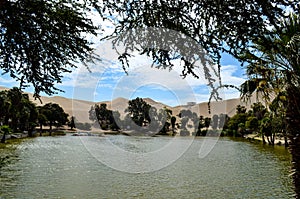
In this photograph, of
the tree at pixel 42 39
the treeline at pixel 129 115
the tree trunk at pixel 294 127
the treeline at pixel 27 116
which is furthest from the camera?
the treeline at pixel 27 116

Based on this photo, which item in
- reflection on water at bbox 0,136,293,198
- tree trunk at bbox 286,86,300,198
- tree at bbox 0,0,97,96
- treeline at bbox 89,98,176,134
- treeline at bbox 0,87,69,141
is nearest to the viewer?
tree at bbox 0,0,97,96

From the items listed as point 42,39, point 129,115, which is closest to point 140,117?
point 129,115

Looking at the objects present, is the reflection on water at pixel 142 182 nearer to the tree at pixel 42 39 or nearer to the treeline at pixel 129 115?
the treeline at pixel 129 115

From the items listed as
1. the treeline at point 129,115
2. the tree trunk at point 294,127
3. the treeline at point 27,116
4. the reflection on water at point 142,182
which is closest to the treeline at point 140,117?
the treeline at point 129,115

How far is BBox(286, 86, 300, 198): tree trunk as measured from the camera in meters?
6.81

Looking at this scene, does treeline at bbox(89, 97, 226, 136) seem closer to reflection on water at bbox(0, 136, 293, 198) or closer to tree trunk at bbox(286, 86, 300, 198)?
tree trunk at bbox(286, 86, 300, 198)

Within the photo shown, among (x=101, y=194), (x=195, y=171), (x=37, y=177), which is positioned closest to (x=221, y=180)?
(x=195, y=171)

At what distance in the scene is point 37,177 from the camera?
13.4 m

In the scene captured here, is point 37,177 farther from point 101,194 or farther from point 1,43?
point 1,43

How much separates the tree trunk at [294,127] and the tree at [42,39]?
4.43 meters

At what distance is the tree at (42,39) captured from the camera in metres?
3.88

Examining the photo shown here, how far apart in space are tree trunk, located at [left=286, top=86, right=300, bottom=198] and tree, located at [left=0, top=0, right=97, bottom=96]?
4434 millimetres

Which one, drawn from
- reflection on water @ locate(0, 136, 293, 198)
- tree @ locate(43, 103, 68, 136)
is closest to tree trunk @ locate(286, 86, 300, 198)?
reflection on water @ locate(0, 136, 293, 198)

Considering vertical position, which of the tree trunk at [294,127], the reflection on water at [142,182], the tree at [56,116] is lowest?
the reflection on water at [142,182]
